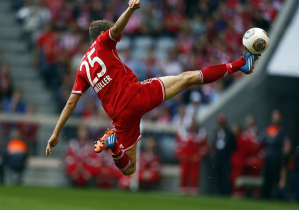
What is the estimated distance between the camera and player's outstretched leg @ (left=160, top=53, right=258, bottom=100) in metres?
6.94

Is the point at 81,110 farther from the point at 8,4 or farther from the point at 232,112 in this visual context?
the point at 8,4

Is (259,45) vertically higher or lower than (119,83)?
higher

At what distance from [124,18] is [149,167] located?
8.87 meters

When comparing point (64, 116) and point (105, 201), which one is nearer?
point (64, 116)

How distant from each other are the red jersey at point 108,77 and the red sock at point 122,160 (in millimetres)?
600

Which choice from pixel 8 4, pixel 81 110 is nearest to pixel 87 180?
pixel 81 110

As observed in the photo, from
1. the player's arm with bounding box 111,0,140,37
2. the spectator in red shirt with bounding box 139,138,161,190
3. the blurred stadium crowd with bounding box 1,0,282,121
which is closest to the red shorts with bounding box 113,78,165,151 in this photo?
the player's arm with bounding box 111,0,140,37

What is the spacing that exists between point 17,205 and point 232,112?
24.2 feet

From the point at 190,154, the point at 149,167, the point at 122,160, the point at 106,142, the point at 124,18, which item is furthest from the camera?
the point at 149,167

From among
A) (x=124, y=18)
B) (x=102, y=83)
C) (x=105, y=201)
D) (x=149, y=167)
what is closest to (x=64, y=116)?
(x=102, y=83)

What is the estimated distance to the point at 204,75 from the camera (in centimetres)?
693

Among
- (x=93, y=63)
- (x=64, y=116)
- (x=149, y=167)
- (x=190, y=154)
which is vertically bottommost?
(x=149, y=167)

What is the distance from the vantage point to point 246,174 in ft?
45.3

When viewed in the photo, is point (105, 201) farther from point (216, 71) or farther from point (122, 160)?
point (216, 71)
